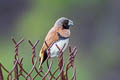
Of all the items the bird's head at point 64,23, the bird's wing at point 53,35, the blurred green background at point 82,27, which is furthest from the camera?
the blurred green background at point 82,27

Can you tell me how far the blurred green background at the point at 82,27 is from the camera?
7.70 meters

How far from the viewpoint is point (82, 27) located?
27.7 ft

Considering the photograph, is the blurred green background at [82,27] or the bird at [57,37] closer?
the bird at [57,37]

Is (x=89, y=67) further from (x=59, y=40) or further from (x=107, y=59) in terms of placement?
(x=59, y=40)

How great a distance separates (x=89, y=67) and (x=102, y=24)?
4.02 ft

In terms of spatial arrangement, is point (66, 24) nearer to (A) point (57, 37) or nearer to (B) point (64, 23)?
(B) point (64, 23)

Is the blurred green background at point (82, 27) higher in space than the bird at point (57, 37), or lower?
lower

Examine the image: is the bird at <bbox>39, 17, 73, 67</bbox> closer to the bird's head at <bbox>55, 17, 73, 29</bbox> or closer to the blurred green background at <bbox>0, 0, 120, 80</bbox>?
the bird's head at <bbox>55, 17, 73, 29</bbox>

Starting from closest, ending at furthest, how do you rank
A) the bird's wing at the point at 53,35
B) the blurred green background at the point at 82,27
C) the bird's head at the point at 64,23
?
the bird's wing at the point at 53,35 → the bird's head at the point at 64,23 → the blurred green background at the point at 82,27

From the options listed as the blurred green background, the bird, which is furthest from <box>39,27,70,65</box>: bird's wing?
the blurred green background

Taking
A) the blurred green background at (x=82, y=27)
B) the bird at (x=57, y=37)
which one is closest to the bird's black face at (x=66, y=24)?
the bird at (x=57, y=37)

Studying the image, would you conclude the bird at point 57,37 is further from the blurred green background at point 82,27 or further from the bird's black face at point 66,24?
the blurred green background at point 82,27

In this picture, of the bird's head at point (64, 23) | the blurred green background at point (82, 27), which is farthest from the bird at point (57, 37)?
the blurred green background at point (82, 27)

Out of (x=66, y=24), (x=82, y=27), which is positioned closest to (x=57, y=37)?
(x=66, y=24)
